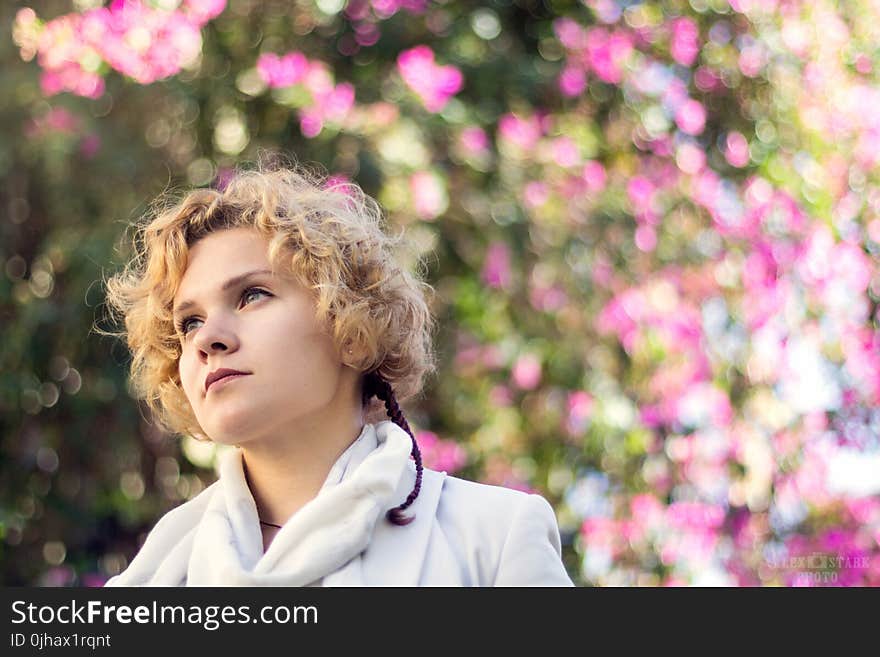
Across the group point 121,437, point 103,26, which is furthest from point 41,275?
point 103,26

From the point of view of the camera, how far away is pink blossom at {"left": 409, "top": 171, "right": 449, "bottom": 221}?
323 centimetres

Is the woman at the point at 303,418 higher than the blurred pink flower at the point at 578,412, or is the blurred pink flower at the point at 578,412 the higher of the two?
the woman at the point at 303,418

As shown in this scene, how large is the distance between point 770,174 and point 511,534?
2.50 meters

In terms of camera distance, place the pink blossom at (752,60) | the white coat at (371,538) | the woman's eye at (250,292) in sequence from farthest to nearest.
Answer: the pink blossom at (752,60)
the woman's eye at (250,292)
the white coat at (371,538)

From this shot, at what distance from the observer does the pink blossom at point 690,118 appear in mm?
3529

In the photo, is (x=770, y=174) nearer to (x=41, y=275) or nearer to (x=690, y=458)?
(x=690, y=458)

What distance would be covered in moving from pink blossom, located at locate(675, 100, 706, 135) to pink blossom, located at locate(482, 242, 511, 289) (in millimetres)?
744

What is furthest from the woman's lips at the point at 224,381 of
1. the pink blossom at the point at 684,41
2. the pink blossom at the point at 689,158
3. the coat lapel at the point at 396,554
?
the pink blossom at the point at 684,41

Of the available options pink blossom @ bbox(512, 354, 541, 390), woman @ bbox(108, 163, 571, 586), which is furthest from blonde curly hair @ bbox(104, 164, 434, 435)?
pink blossom @ bbox(512, 354, 541, 390)

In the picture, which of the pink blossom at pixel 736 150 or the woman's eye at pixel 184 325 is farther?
the pink blossom at pixel 736 150

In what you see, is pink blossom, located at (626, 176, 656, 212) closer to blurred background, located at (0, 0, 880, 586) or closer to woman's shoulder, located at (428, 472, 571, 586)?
blurred background, located at (0, 0, 880, 586)

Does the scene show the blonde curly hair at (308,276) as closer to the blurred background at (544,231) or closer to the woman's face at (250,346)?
the woman's face at (250,346)

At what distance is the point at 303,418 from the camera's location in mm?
1424

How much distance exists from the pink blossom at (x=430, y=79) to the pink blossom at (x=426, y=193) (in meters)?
0.19
